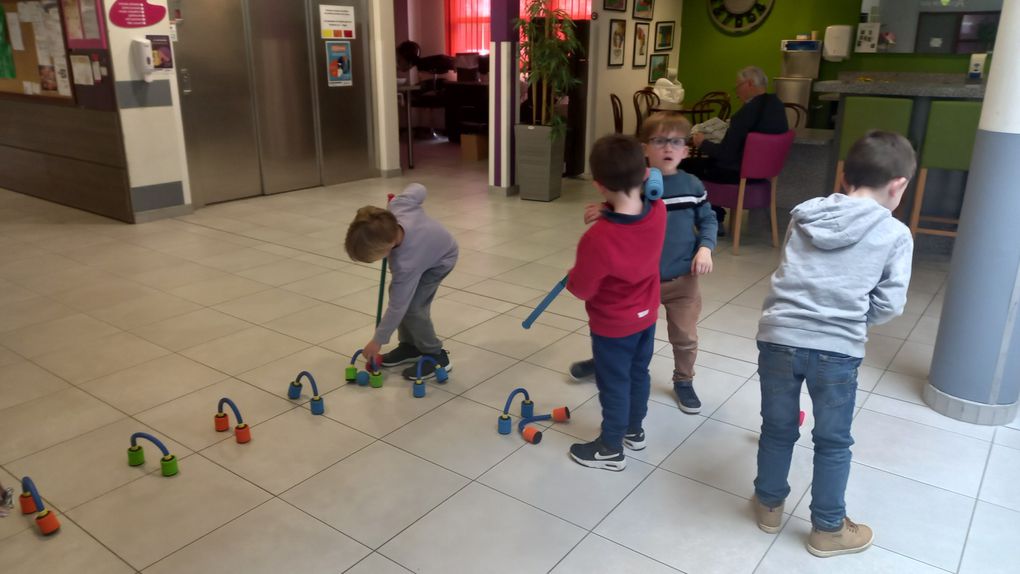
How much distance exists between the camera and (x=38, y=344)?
3691 mm

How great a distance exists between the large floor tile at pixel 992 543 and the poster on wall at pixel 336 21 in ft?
22.2

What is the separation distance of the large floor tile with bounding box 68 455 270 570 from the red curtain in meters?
10.5

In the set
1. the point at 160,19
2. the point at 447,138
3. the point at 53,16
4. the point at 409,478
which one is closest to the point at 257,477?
the point at 409,478

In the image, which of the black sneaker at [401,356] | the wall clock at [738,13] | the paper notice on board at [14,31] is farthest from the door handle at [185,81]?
the wall clock at [738,13]

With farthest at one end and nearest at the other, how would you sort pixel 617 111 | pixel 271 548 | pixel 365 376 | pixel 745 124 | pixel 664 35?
pixel 664 35
pixel 617 111
pixel 745 124
pixel 365 376
pixel 271 548

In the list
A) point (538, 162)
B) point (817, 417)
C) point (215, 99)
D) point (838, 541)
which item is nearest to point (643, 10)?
point (538, 162)

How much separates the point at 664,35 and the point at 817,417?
8848 mm

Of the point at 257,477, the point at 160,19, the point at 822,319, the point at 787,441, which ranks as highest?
the point at 160,19

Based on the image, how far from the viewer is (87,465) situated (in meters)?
2.64

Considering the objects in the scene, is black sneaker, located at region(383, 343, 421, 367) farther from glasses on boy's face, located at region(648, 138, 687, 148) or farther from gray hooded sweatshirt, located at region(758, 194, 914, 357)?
gray hooded sweatshirt, located at region(758, 194, 914, 357)

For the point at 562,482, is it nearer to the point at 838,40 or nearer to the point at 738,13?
the point at 838,40

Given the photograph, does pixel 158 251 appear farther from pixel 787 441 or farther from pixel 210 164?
pixel 787 441

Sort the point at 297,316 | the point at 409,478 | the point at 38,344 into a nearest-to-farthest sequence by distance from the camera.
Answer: the point at 409,478 < the point at 38,344 < the point at 297,316

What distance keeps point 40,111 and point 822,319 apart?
694 cm
